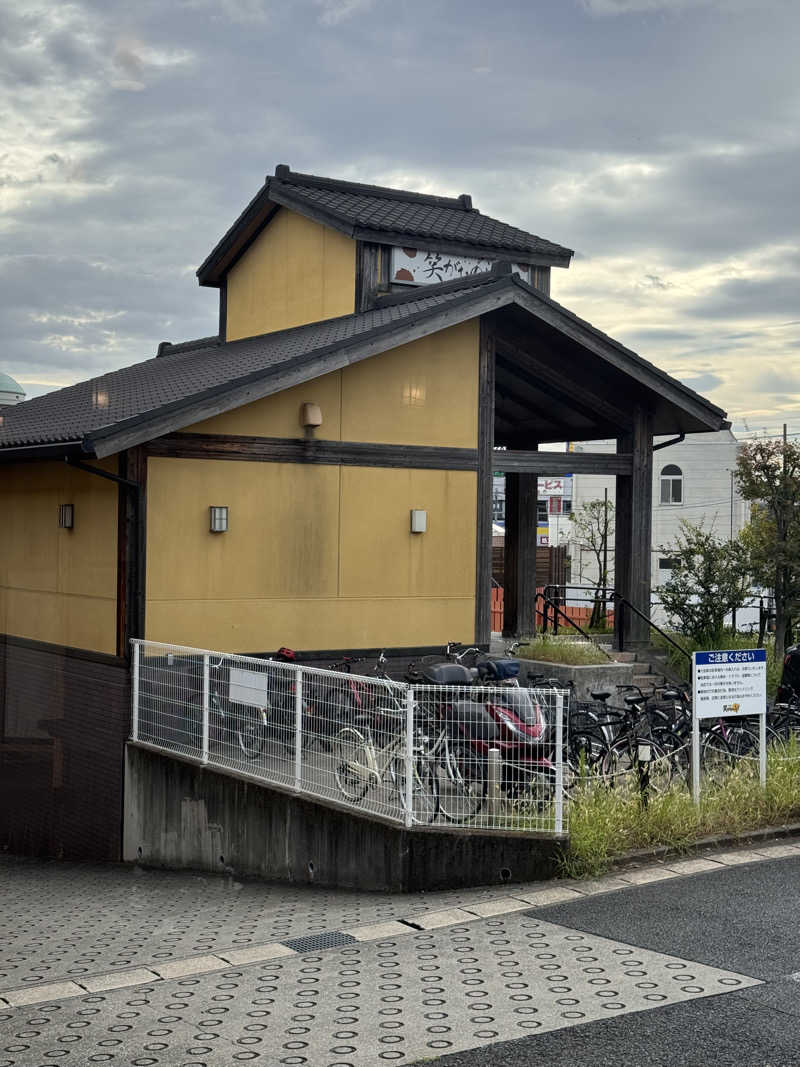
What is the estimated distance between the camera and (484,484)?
1656cm

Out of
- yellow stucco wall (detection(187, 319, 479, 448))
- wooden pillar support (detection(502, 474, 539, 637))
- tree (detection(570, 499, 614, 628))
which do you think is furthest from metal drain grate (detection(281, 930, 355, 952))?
wooden pillar support (detection(502, 474, 539, 637))

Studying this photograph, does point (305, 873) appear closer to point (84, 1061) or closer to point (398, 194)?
point (84, 1061)

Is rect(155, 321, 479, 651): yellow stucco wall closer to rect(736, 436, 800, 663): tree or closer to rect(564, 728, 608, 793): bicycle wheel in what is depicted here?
rect(564, 728, 608, 793): bicycle wheel

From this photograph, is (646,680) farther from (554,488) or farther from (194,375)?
(554,488)

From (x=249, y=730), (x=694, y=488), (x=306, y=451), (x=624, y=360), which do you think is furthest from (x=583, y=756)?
(x=694, y=488)

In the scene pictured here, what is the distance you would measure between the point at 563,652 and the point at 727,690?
233 inches

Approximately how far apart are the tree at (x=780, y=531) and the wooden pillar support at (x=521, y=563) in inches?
151

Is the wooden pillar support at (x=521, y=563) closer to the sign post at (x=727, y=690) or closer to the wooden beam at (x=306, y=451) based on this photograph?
the wooden beam at (x=306, y=451)

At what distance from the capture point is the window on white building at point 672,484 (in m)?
50.4

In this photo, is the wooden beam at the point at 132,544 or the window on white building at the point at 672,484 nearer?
the wooden beam at the point at 132,544

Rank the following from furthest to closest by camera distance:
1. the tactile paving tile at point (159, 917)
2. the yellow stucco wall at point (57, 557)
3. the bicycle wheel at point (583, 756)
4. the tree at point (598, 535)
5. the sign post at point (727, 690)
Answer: the tree at point (598, 535), the yellow stucco wall at point (57, 557), the sign post at point (727, 690), the bicycle wheel at point (583, 756), the tactile paving tile at point (159, 917)

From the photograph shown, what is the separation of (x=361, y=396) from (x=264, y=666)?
473 centimetres

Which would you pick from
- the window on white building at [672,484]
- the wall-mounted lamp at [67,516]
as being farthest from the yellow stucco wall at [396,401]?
the window on white building at [672,484]

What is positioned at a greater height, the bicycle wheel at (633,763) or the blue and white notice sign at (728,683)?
the blue and white notice sign at (728,683)
